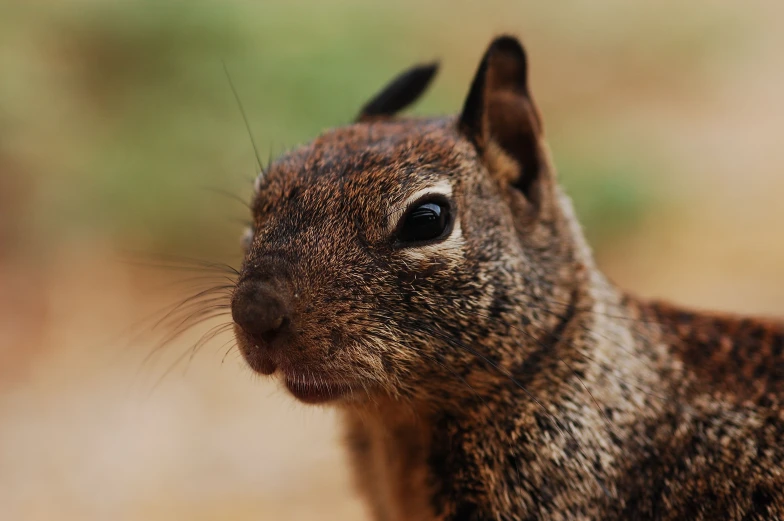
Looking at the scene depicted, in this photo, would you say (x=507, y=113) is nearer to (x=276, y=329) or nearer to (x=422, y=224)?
(x=422, y=224)

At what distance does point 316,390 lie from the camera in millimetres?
2119

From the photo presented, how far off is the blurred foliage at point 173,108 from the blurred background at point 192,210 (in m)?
0.02

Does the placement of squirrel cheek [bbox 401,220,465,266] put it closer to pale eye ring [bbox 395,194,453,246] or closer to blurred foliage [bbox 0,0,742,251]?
pale eye ring [bbox 395,194,453,246]

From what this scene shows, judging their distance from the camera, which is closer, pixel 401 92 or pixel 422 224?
pixel 422 224

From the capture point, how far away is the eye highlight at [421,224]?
2178mm

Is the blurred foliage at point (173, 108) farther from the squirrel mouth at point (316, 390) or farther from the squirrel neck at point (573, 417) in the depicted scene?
the squirrel mouth at point (316, 390)

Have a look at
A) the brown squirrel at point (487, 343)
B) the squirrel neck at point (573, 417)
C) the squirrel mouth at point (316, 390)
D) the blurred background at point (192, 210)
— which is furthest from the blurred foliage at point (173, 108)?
the squirrel mouth at point (316, 390)

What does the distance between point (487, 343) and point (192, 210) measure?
4.61m

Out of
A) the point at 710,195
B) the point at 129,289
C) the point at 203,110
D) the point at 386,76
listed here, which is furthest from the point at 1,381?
the point at 710,195

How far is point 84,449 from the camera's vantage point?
4613 mm

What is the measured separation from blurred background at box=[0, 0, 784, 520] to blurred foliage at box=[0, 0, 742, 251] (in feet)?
0.05

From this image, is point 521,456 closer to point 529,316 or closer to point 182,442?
point 529,316

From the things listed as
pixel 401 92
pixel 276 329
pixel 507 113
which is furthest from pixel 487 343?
pixel 401 92

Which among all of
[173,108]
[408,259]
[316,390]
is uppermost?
[173,108]
